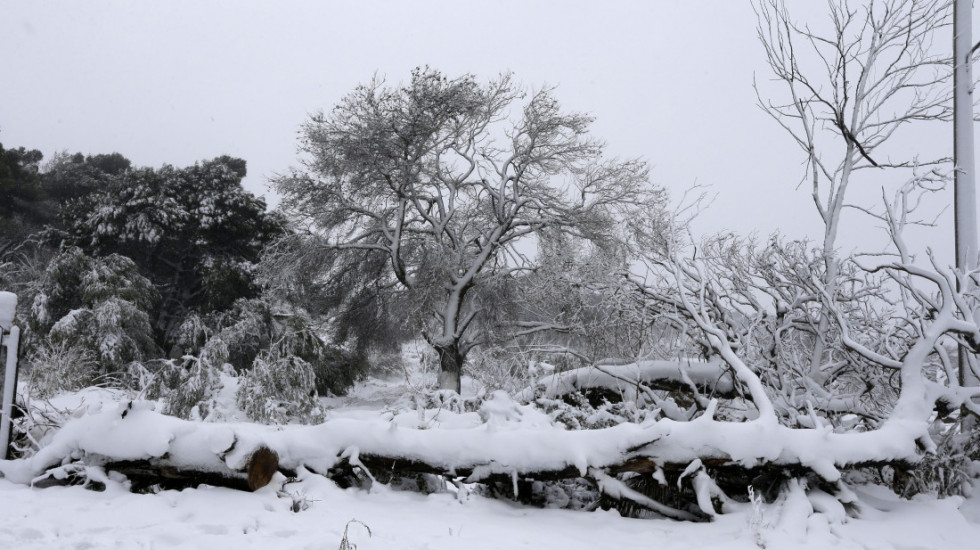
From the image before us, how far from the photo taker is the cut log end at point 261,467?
434 cm

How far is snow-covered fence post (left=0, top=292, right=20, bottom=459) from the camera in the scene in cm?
498

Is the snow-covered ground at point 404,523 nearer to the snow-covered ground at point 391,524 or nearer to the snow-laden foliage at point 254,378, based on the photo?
the snow-covered ground at point 391,524

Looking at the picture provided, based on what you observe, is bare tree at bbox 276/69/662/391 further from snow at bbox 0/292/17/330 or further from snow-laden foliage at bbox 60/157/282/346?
snow at bbox 0/292/17/330

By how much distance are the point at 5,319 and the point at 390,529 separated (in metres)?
3.56

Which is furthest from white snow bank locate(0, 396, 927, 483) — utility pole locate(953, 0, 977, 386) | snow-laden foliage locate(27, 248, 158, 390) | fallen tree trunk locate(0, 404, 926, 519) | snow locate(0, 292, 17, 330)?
snow-laden foliage locate(27, 248, 158, 390)

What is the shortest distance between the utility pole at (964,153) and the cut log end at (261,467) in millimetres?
5557

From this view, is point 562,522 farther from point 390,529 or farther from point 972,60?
point 972,60

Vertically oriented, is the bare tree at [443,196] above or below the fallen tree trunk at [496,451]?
above

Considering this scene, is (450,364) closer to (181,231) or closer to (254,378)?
(254,378)

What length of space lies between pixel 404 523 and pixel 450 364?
14215 millimetres

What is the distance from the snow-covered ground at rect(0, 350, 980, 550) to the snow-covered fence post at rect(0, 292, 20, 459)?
565mm

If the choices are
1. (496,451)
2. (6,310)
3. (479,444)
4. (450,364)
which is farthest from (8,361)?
(450,364)

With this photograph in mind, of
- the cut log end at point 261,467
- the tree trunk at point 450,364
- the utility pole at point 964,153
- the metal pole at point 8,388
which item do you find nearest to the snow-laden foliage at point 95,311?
the tree trunk at point 450,364

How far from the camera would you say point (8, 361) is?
5.02 metres
